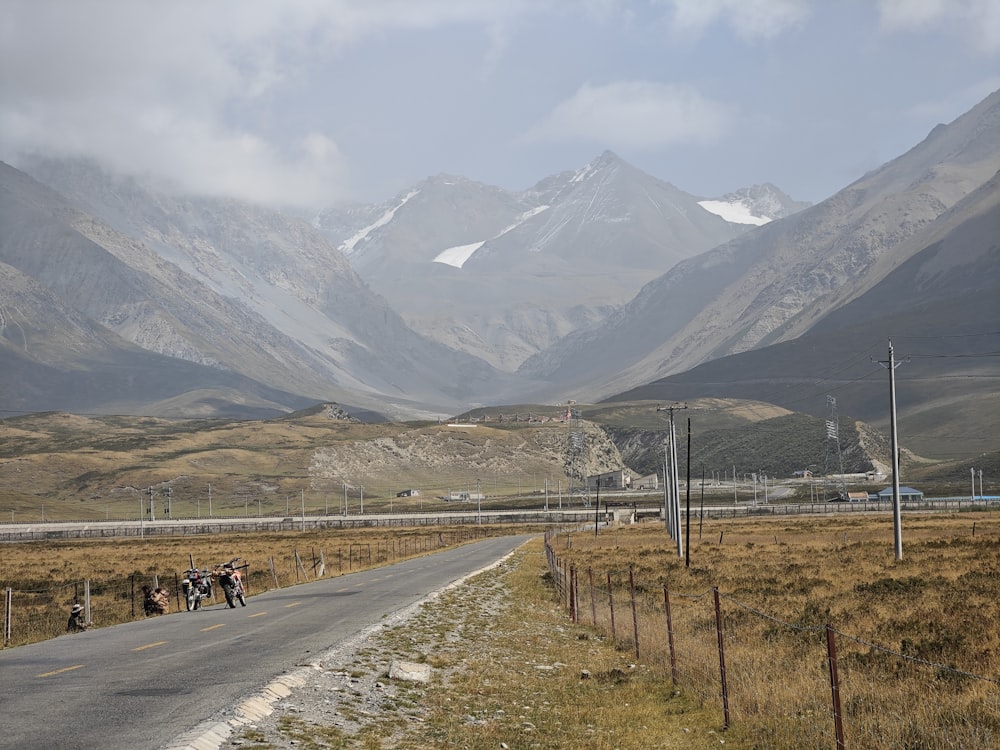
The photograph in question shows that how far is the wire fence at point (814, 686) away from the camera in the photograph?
15695 mm

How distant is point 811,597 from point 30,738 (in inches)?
985

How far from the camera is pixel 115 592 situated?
51812 mm

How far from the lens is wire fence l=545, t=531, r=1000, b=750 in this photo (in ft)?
51.5

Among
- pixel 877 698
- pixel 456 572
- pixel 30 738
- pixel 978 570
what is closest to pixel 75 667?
pixel 30 738

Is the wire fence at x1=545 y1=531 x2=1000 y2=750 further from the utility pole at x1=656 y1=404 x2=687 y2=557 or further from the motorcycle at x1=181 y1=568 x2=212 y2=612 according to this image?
the utility pole at x1=656 y1=404 x2=687 y2=557

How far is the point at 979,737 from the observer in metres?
15.1

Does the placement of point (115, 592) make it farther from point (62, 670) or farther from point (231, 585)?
point (62, 670)

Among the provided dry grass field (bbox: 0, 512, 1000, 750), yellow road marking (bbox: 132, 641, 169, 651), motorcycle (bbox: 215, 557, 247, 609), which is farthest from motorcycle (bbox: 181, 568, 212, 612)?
yellow road marking (bbox: 132, 641, 169, 651)

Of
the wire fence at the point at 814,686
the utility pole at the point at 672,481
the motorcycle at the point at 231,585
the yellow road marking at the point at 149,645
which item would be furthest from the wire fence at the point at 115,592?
the utility pole at the point at 672,481

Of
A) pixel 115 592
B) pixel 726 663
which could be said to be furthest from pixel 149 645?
pixel 115 592

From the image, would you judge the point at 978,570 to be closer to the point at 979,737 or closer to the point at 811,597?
the point at 811,597

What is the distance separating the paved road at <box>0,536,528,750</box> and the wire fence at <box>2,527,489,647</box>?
3.68 m

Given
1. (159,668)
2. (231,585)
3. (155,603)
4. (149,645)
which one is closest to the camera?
(159,668)

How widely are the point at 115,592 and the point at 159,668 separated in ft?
107
